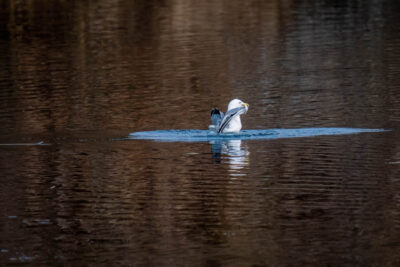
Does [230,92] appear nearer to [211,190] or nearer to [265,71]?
[265,71]

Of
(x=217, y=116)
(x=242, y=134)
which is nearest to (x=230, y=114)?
(x=217, y=116)

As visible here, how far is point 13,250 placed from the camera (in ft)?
44.2

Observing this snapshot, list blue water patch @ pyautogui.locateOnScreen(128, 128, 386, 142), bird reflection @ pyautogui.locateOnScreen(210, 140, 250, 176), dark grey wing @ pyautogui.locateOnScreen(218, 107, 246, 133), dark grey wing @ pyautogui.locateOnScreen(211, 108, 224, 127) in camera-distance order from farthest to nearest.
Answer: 1. blue water patch @ pyautogui.locateOnScreen(128, 128, 386, 142)
2. dark grey wing @ pyautogui.locateOnScreen(211, 108, 224, 127)
3. dark grey wing @ pyautogui.locateOnScreen(218, 107, 246, 133)
4. bird reflection @ pyautogui.locateOnScreen(210, 140, 250, 176)

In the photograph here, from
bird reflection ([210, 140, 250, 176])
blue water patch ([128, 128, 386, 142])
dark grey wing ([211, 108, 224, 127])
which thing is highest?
dark grey wing ([211, 108, 224, 127])

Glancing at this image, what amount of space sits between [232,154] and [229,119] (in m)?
2.07

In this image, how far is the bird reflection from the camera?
754 inches

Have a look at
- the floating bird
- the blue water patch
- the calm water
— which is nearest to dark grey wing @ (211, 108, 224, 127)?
the floating bird

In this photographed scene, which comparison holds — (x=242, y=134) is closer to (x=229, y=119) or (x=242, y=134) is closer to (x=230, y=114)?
(x=229, y=119)

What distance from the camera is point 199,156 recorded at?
2042 centimetres

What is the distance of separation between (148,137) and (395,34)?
26.8 meters

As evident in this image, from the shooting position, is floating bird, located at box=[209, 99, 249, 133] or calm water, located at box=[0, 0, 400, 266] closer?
calm water, located at box=[0, 0, 400, 266]

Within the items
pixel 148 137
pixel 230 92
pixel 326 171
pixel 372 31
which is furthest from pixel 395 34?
pixel 326 171

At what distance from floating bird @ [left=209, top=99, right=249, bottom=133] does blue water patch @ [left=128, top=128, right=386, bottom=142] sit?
16 centimetres

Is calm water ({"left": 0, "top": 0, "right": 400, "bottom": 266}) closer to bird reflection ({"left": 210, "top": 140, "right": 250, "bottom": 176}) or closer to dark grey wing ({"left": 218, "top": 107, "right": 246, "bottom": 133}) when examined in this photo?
bird reflection ({"left": 210, "top": 140, "right": 250, "bottom": 176})
